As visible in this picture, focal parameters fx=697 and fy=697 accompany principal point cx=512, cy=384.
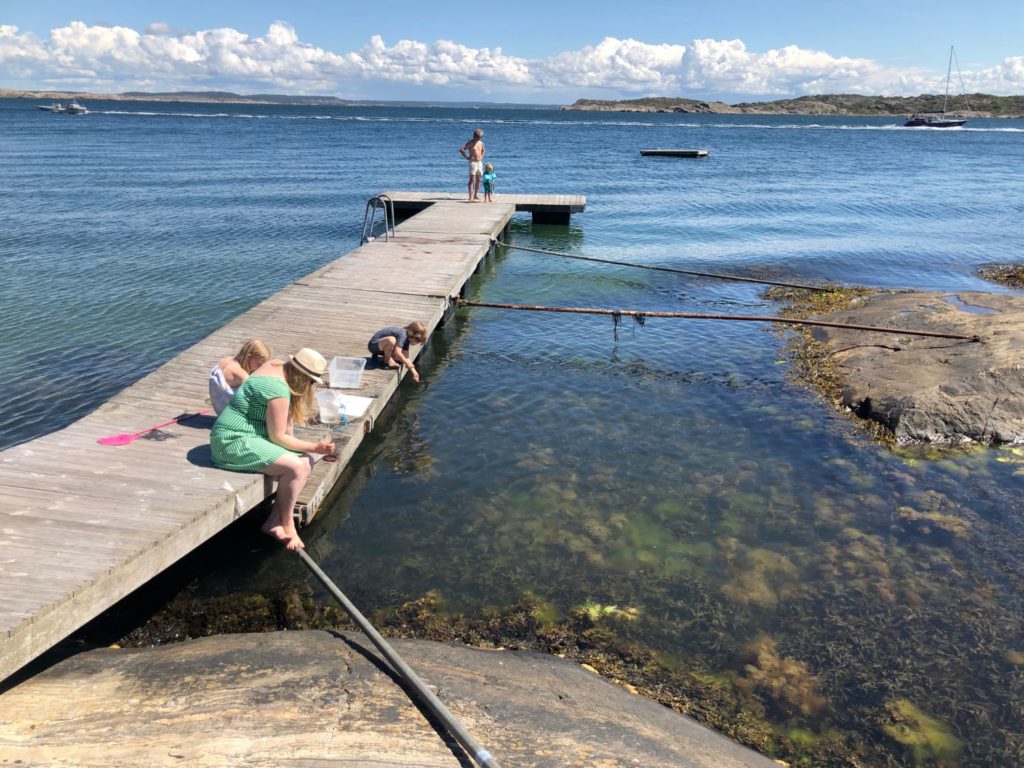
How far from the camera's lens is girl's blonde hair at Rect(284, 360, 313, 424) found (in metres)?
6.01

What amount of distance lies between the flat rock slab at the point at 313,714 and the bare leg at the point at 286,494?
1102 mm

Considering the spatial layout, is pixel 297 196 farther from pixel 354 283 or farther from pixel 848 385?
pixel 848 385

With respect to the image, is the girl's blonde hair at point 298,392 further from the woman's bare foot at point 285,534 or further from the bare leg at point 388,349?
the bare leg at point 388,349

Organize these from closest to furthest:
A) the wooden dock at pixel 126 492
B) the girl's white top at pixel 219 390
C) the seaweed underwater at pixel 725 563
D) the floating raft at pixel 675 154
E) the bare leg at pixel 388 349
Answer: the wooden dock at pixel 126 492 < the seaweed underwater at pixel 725 563 < the girl's white top at pixel 219 390 < the bare leg at pixel 388 349 < the floating raft at pixel 675 154

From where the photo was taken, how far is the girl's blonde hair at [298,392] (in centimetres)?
601

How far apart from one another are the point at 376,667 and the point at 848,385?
341 inches

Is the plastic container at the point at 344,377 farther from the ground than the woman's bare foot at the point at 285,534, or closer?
farther from the ground

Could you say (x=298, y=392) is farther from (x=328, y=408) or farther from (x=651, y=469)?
(x=651, y=469)

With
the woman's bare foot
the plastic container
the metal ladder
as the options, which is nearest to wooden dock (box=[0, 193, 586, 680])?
the plastic container

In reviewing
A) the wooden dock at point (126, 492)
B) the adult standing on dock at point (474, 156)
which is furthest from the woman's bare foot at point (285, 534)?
the adult standing on dock at point (474, 156)

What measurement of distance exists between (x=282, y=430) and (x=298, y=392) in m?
0.39

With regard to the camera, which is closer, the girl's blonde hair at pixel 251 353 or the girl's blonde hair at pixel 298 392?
the girl's blonde hair at pixel 298 392

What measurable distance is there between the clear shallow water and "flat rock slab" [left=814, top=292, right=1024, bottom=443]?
618mm

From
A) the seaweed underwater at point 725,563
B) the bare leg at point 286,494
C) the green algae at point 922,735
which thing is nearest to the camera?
the green algae at point 922,735
